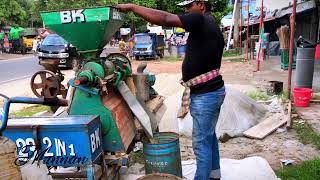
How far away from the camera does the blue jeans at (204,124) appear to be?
160 inches

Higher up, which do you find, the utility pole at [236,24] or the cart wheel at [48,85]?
the utility pole at [236,24]

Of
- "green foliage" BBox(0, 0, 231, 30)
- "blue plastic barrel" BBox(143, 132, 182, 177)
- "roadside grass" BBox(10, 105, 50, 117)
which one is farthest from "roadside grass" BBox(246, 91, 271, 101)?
"green foliage" BBox(0, 0, 231, 30)

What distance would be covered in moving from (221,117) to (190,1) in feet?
11.2

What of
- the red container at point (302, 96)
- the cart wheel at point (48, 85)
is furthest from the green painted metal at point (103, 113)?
the red container at point (302, 96)

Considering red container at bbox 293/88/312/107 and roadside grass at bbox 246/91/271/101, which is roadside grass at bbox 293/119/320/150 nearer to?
red container at bbox 293/88/312/107

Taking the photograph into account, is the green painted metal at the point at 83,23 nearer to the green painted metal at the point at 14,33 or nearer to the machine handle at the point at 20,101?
the machine handle at the point at 20,101

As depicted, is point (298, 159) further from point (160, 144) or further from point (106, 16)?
point (106, 16)

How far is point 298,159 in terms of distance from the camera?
571cm

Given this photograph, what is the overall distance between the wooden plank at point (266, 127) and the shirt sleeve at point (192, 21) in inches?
137

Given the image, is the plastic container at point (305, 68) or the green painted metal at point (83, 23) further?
the plastic container at point (305, 68)

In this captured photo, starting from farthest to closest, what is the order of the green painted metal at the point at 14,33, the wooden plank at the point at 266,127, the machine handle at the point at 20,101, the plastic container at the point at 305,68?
the green painted metal at the point at 14,33
the plastic container at the point at 305,68
the wooden plank at the point at 266,127
the machine handle at the point at 20,101

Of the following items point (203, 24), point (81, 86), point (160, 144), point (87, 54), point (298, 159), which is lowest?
point (298, 159)

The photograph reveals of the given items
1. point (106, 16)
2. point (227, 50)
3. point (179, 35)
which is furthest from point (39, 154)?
point (179, 35)

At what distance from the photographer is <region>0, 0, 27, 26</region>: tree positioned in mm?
37781
